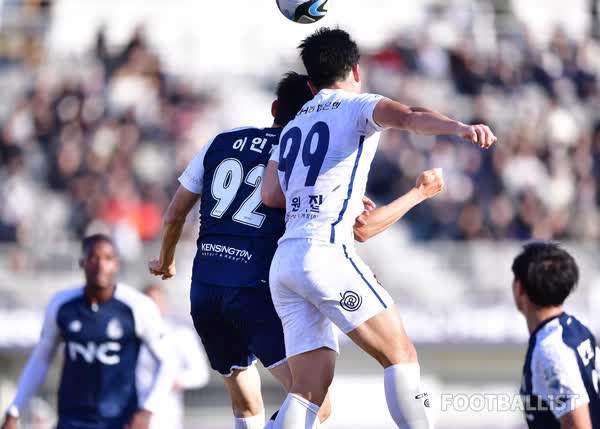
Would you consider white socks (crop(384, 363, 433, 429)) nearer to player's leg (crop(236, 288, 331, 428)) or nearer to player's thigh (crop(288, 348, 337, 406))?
player's thigh (crop(288, 348, 337, 406))

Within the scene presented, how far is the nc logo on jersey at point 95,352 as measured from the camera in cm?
825

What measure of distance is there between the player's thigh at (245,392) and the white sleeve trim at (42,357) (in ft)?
5.40

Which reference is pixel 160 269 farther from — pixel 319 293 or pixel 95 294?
pixel 319 293

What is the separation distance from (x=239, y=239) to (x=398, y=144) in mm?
11513

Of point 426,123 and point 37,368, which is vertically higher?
point 426,123

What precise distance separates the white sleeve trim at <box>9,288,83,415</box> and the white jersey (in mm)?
2684

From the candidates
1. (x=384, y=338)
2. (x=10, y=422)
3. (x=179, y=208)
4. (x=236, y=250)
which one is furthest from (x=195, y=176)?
(x=10, y=422)

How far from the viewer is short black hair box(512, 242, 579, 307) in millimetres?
5473

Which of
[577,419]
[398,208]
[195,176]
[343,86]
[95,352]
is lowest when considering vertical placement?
[577,419]

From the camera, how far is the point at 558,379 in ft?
17.2

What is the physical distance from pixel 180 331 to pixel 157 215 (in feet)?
18.0

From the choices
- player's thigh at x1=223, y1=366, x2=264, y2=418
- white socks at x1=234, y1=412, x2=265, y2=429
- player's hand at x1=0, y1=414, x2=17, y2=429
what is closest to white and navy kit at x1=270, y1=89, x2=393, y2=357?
player's thigh at x1=223, y1=366, x2=264, y2=418

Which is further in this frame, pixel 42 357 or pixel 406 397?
pixel 42 357

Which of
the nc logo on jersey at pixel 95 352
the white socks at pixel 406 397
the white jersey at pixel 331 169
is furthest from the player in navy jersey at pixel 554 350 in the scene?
the nc logo on jersey at pixel 95 352
